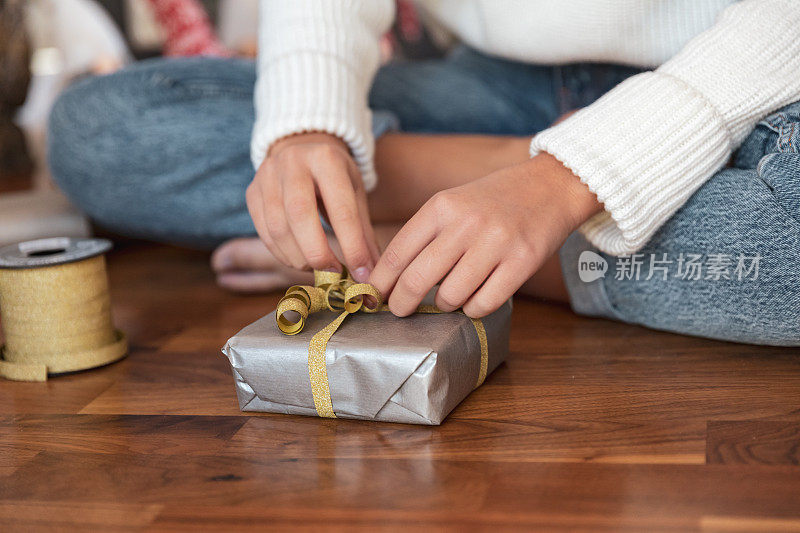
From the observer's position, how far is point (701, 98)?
2.22 feet

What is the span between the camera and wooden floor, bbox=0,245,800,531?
0.49 meters

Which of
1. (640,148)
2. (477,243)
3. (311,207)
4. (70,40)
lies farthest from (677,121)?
(70,40)

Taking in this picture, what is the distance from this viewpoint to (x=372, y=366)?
1.90ft

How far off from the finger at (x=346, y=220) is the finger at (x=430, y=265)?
61 millimetres

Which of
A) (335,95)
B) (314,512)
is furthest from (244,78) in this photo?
(314,512)

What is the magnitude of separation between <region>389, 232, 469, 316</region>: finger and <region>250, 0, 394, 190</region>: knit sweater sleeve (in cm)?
25

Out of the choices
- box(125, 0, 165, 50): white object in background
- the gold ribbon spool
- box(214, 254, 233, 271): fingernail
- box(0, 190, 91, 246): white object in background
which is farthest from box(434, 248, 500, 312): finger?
box(125, 0, 165, 50): white object in background

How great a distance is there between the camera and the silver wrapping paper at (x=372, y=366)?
57cm

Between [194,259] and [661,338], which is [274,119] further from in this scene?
[194,259]

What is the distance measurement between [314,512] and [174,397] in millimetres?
279

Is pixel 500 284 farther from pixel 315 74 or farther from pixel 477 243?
pixel 315 74

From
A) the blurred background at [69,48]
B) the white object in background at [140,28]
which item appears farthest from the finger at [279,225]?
the white object in background at [140,28]

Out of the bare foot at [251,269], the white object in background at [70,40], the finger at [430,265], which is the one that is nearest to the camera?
the finger at [430,265]

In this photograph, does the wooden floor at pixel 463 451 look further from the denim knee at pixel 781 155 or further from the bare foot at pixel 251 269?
the bare foot at pixel 251 269
